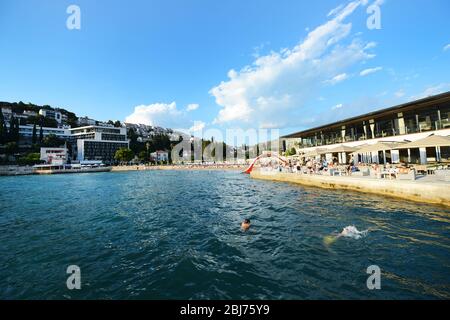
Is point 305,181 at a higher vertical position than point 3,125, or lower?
lower

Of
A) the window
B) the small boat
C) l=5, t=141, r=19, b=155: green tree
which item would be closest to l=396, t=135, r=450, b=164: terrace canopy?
the window

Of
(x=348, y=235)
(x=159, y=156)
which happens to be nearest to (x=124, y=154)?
(x=159, y=156)

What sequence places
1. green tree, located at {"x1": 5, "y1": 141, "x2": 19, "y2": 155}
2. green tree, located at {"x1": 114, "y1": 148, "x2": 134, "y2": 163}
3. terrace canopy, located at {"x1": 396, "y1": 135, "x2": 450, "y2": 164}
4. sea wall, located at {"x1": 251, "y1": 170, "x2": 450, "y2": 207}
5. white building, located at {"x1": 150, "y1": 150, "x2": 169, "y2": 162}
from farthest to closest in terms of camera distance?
white building, located at {"x1": 150, "y1": 150, "x2": 169, "y2": 162}, green tree, located at {"x1": 114, "y1": 148, "x2": 134, "y2": 163}, green tree, located at {"x1": 5, "y1": 141, "x2": 19, "y2": 155}, terrace canopy, located at {"x1": 396, "y1": 135, "x2": 450, "y2": 164}, sea wall, located at {"x1": 251, "y1": 170, "x2": 450, "y2": 207}

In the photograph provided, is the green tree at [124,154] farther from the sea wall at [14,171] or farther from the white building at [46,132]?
the white building at [46,132]

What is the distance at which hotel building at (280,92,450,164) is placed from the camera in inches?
897

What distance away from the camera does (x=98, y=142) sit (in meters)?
112

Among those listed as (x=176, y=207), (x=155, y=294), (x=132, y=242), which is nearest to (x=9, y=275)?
(x=132, y=242)

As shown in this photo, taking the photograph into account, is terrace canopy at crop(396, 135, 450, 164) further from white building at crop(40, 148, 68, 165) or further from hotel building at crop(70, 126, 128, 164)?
hotel building at crop(70, 126, 128, 164)

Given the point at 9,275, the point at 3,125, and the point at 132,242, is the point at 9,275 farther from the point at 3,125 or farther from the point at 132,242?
the point at 3,125

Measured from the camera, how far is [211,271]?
253 inches

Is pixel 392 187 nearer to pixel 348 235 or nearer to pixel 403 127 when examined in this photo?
pixel 348 235

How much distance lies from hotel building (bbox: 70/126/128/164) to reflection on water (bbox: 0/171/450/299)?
111531mm

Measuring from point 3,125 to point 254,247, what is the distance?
141 m

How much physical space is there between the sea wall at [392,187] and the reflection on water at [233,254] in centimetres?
104
